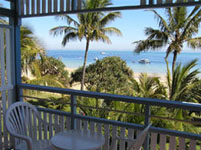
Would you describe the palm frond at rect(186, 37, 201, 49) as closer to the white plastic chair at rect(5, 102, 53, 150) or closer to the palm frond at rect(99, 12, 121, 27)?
the palm frond at rect(99, 12, 121, 27)

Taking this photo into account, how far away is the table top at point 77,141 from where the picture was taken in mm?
1873

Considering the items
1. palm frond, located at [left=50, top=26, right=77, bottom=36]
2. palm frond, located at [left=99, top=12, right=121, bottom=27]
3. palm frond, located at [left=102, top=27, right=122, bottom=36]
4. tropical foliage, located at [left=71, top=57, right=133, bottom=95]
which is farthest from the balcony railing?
tropical foliage, located at [left=71, top=57, right=133, bottom=95]

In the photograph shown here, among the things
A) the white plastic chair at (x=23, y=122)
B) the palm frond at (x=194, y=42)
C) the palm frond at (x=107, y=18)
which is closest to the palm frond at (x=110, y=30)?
the palm frond at (x=107, y=18)

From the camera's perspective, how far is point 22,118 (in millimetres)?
2490

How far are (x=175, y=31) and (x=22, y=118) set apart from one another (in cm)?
1017

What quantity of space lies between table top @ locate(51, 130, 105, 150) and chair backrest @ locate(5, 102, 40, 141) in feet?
1.94

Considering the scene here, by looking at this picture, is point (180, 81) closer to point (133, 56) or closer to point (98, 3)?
point (98, 3)

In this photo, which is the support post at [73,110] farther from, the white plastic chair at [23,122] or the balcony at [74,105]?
the white plastic chair at [23,122]

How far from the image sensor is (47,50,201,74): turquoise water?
2587 cm

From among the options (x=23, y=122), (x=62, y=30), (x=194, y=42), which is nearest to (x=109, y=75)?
(x=62, y=30)

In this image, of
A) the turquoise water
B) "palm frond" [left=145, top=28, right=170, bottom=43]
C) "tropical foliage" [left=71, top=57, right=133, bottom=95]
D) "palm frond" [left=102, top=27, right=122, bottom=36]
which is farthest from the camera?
the turquoise water

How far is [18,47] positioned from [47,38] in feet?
82.9

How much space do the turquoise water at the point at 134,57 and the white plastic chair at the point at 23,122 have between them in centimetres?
2134

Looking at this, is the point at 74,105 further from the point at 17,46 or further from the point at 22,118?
the point at 17,46
